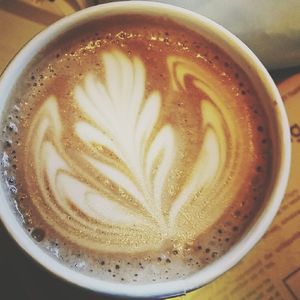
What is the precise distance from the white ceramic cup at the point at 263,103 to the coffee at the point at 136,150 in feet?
0.07

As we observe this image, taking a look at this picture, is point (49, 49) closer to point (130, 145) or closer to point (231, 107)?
point (130, 145)

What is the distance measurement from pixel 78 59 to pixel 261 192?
409 millimetres

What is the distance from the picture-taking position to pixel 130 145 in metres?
0.88

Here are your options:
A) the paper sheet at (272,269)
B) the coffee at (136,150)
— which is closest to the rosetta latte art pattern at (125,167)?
the coffee at (136,150)

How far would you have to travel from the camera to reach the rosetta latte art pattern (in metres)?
0.83

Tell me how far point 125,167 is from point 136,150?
0.04m

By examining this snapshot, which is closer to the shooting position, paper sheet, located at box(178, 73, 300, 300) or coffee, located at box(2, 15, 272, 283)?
coffee, located at box(2, 15, 272, 283)

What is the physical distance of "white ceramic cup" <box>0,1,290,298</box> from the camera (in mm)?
761

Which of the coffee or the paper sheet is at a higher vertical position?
the coffee

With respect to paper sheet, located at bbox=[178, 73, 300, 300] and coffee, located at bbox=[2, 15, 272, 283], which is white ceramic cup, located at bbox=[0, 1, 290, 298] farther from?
paper sheet, located at bbox=[178, 73, 300, 300]

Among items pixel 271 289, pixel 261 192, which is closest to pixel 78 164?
pixel 261 192

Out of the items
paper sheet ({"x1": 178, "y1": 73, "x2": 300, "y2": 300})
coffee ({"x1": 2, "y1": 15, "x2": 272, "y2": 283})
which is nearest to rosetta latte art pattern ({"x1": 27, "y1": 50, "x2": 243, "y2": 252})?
coffee ({"x1": 2, "y1": 15, "x2": 272, "y2": 283})

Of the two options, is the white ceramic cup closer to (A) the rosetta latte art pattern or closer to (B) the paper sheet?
(A) the rosetta latte art pattern

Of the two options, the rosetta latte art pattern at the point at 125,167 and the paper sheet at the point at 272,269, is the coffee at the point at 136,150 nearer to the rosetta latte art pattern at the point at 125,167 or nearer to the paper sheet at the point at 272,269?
the rosetta latte art pattern at the point at 125,167
